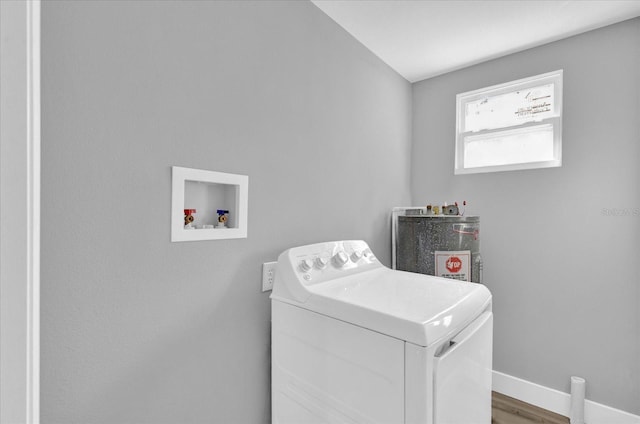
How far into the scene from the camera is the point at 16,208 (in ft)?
2.26

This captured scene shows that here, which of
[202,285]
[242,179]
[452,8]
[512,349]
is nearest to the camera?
[202,285]

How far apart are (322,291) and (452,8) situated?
165 cm

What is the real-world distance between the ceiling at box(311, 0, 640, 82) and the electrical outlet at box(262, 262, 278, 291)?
1368 millimetres

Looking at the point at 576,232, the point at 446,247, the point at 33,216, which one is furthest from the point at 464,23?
the point at 33,216

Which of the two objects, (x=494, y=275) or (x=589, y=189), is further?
(x=494, y=275)

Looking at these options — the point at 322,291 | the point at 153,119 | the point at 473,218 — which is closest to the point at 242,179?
the point at 153,119

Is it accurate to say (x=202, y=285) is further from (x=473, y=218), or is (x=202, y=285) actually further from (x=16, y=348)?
(x=473, y=218)

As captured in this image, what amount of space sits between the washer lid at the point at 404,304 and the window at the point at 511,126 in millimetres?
1335

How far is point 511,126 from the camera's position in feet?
6.92

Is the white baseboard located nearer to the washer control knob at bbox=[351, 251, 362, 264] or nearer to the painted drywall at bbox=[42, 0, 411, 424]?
the washer control knob at bbox=[351, 251, 362, 264]

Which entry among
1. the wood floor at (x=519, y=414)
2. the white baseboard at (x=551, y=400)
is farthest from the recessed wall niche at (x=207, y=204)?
the white baseboard at (x=551, y=400)

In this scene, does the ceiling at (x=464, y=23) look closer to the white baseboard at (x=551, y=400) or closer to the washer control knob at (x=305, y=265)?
the washer control knob at (x=305, y=265)

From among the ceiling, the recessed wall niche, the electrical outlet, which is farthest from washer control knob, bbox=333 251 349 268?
the ceiling

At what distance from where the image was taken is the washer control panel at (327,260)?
1.23 metres
